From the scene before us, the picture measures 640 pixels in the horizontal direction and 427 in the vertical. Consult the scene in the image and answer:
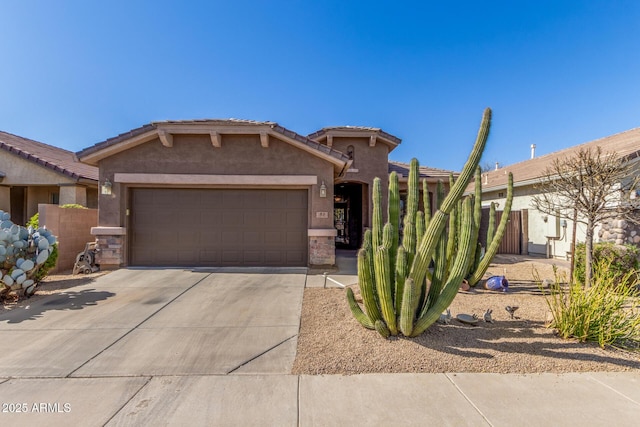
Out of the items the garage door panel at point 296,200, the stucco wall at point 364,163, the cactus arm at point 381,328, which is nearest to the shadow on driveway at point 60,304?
the garage door panel at point 296,200

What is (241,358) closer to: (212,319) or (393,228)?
(212,319)

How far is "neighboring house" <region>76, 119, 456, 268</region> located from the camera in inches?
326

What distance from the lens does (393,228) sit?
3.83 m

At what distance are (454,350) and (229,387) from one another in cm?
263

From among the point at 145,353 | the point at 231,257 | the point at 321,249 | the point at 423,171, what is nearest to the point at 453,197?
the point at 145,353

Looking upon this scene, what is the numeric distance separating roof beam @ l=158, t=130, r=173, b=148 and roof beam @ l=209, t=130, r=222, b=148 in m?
1.14

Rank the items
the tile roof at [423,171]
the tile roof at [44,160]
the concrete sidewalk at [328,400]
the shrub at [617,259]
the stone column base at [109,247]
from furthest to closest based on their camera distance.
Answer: the tile roof at [423,171] → the tile roof at [44,160] → the stone column base at [109,247] → the shrub at [617,259] → the concrete sidewalk at [328,400]

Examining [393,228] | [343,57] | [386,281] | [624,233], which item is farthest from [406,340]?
[343,57]

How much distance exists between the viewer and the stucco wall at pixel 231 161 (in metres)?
8.39

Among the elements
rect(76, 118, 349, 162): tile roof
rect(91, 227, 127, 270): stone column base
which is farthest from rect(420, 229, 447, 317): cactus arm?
rect(91, 227, 127, 270): stone column base

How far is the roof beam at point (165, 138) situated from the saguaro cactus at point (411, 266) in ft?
21.5

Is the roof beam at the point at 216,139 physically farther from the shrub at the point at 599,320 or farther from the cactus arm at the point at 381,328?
the shrub at the point at 599,320

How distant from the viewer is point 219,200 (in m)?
8.67

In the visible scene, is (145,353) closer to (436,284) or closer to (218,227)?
(436,284)
